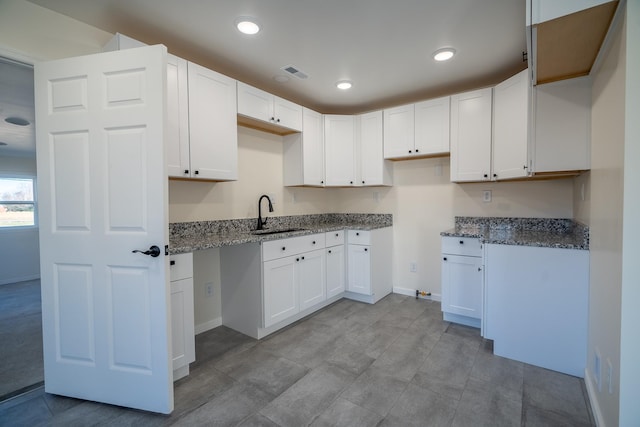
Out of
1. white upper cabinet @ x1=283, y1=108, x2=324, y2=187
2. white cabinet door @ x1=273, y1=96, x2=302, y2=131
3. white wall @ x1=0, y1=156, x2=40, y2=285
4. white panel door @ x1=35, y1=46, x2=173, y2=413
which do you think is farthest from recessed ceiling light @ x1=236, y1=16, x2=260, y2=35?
white wall @ x1=0, y1=156, x2=40, y2=285

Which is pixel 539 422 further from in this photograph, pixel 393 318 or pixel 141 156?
pixel 141 156

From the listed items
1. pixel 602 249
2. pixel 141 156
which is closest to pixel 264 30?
pixel 141 156

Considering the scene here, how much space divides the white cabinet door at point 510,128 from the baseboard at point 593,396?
152 centimetres

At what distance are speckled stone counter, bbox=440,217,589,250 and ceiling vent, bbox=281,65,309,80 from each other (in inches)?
81.9

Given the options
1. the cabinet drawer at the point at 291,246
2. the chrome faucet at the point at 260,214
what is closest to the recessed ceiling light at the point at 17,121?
the chrome faucet at the point at 260,214

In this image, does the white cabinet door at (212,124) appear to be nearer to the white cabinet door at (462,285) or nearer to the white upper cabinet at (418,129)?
the white upper cabinet at (418,129)

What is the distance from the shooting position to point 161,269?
1556 mm

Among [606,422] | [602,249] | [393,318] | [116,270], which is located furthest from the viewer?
[393,318]

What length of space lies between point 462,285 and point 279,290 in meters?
1.75

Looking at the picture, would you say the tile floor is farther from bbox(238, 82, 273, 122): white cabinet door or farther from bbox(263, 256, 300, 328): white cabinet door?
bbox(238, 82, 273, 122): white cabinet door

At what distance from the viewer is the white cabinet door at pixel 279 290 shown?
8.05ft

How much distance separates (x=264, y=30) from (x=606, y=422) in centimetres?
298

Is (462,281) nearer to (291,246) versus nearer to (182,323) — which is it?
(291,246)

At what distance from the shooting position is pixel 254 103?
8.76ft
